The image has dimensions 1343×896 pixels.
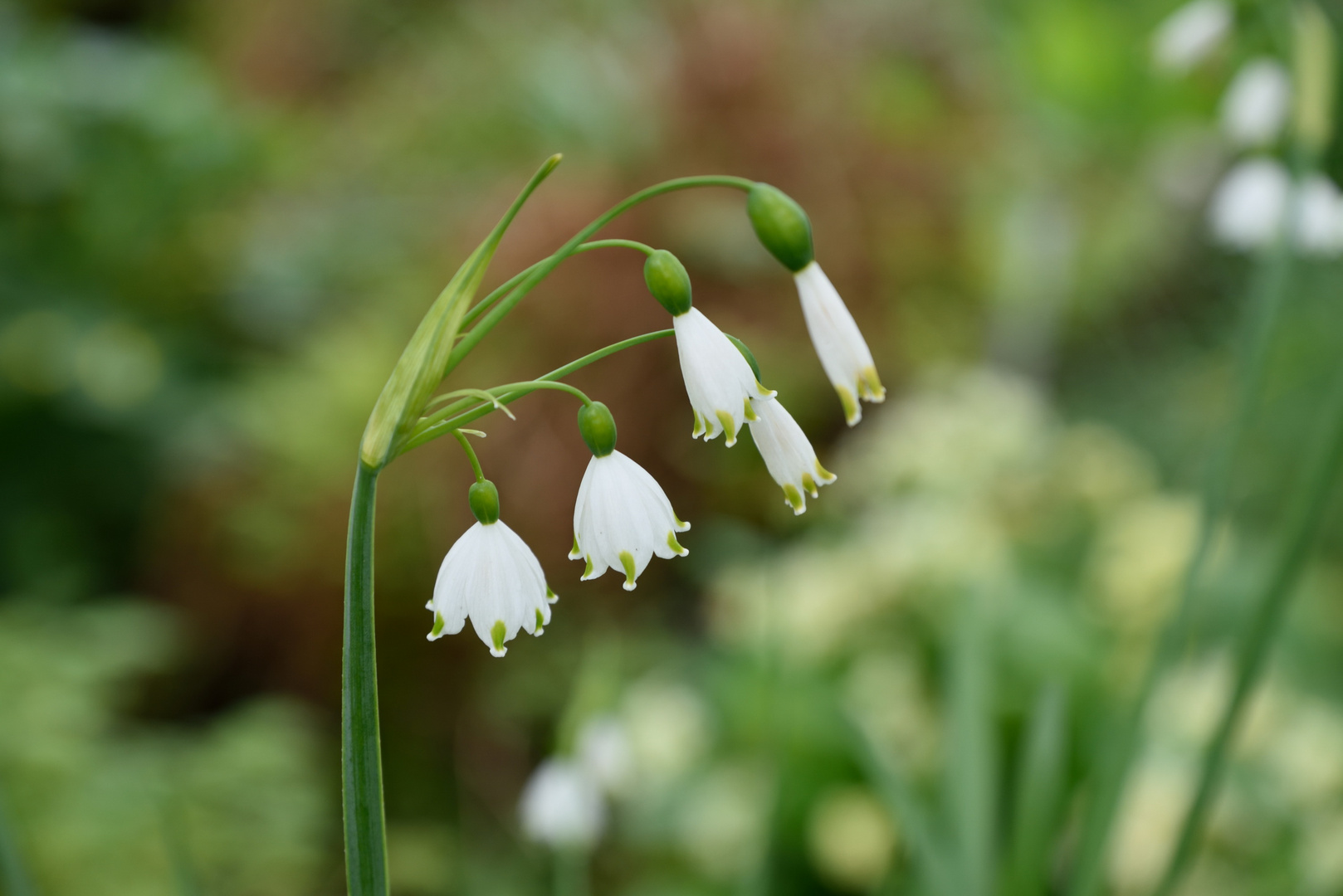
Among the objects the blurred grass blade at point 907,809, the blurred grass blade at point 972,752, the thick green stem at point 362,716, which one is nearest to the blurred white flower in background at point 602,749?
the blurred grass blade at point 907,809

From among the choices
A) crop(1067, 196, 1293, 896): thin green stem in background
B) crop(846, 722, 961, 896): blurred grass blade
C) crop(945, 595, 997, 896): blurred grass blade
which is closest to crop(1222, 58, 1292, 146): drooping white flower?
crop(1067, 196, 1293, 896): thin green stem in background

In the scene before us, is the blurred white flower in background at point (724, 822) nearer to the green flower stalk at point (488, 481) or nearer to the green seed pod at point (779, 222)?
the green flower stalk at point (488, 481)

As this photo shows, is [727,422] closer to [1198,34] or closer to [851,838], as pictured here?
[1198,34]

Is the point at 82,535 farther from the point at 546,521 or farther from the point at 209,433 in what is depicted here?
the point at 546,521

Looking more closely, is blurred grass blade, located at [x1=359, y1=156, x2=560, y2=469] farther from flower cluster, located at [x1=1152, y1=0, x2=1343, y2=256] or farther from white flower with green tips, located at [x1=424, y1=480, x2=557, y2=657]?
flower cluster, located at [x1=1152, y1=0, x2=1343, y2=256]

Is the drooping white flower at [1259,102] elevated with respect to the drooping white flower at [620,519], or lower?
elevated

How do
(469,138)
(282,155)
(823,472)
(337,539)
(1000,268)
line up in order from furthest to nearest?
1. (469,138)
2. (1000,268)
3. (282,155)
4. (337,539)
5. (823,472)

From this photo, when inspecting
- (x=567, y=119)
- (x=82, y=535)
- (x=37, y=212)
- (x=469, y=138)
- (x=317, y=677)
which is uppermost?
(x=469, y=138)

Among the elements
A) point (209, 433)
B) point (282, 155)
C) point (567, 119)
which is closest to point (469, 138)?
point (567, 119)
